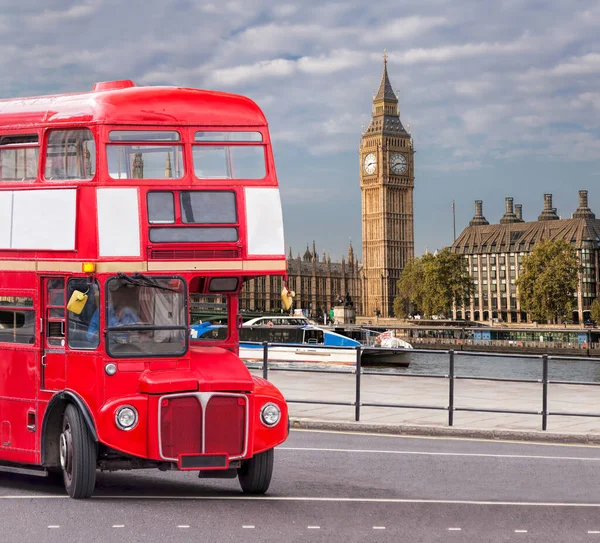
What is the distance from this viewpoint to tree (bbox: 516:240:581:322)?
113812 millimetres

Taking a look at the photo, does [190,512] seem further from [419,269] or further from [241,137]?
[419,269]

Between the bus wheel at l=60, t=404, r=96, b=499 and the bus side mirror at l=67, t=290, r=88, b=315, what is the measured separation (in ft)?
2.89

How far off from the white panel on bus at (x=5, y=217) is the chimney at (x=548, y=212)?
167m

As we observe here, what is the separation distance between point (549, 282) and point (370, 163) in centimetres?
6773

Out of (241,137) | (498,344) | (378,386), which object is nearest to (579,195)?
(498,344)

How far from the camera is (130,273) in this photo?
9.11 m

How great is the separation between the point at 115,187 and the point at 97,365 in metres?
1.59

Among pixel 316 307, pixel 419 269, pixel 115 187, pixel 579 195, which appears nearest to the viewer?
pixel 115 187

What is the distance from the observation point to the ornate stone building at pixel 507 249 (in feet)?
482

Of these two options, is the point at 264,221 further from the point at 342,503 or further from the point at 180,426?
the point at 342,503

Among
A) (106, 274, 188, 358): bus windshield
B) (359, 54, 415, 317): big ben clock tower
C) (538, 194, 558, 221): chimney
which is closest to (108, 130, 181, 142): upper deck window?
(106, 274, 188, 358): bus windshield

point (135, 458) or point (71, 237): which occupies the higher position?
point (71, 237)

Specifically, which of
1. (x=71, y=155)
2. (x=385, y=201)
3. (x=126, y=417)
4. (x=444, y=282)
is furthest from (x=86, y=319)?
(x=385, y=201)

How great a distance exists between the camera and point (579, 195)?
525ft
